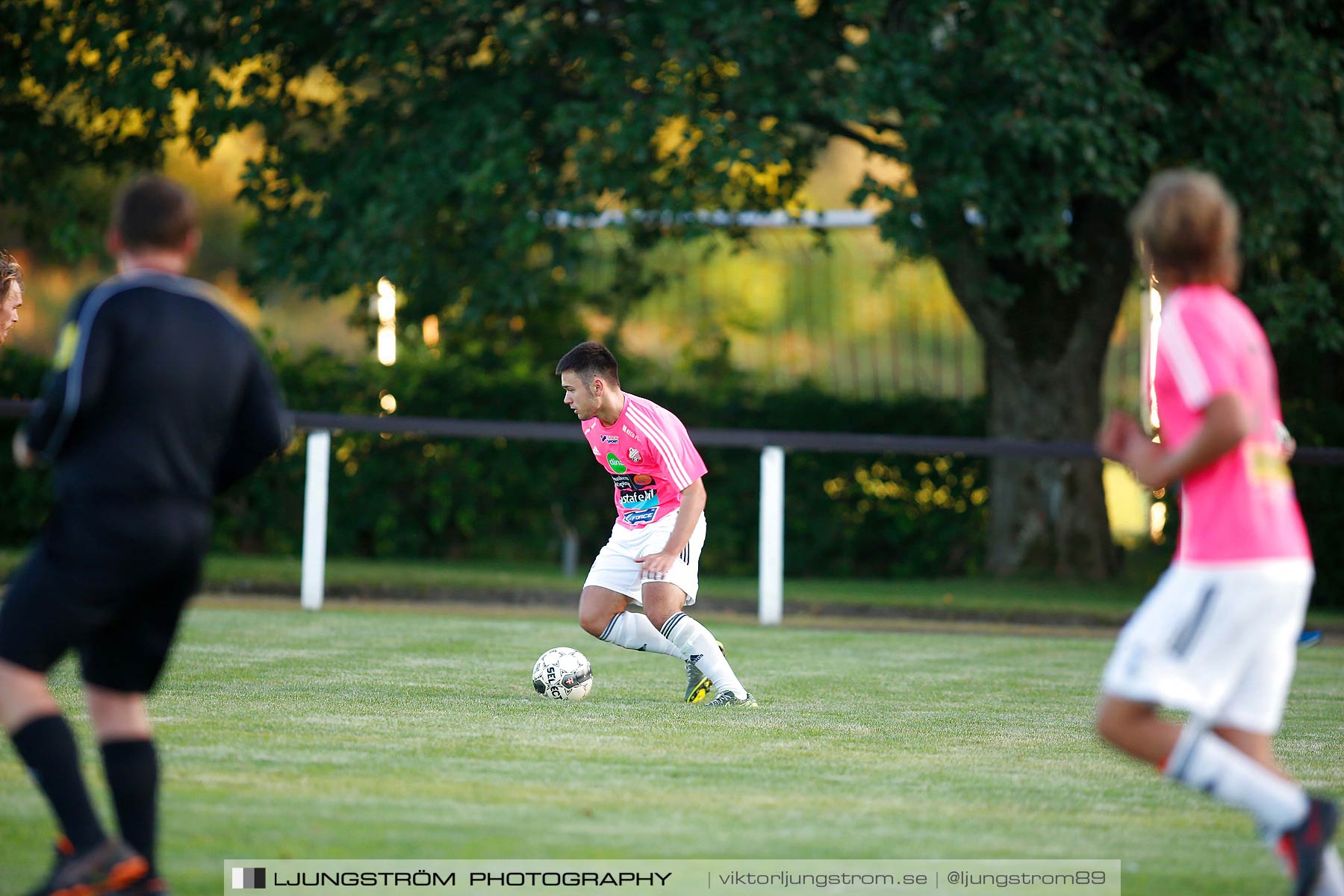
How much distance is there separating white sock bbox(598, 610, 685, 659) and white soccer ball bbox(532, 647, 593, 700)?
0.27 metres

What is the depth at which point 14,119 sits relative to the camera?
628 inches

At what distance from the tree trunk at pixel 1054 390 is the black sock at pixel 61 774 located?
13268 millimetres

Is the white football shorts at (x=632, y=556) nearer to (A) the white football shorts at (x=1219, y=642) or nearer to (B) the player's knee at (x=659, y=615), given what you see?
(B) the player's knee at (x=659, y=615)

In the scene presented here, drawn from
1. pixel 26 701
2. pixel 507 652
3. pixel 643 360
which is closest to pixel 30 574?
pixel 26 701

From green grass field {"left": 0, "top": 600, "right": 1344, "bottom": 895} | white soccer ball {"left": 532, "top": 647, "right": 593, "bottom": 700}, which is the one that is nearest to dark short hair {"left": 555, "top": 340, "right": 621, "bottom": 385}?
white soccer ball {"left": 532, "top": 647, "right": 593, "bottom": 700}

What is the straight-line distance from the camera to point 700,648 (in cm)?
742

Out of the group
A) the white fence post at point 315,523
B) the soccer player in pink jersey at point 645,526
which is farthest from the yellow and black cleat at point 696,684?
the white fence post at point 315,523

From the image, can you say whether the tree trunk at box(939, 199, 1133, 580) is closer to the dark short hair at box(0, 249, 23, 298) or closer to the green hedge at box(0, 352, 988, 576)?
the green hedge at box(0, 352, 988, 576)

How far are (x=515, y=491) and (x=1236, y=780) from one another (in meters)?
14.3

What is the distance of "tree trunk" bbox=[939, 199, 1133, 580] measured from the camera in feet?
53.6

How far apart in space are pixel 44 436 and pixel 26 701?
0.63m

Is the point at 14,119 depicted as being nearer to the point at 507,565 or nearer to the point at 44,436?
the point at 507,565

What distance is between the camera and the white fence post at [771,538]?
42.1ft

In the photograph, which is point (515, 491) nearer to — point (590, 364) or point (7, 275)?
point (7, 275)
